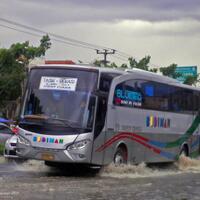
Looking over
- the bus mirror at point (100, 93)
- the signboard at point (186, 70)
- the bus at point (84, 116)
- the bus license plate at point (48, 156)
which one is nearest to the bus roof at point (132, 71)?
the bus at point (84, 116)

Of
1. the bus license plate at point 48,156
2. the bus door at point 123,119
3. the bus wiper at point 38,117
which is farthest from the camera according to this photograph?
the bus door at point 123,119

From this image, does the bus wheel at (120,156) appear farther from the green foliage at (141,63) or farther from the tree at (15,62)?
the green foliage at (141,63)

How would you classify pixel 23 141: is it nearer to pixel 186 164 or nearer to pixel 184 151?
pixel 186 164

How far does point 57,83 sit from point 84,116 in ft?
4.16

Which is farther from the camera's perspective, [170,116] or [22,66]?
[22,66]

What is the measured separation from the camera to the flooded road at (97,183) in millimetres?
12087

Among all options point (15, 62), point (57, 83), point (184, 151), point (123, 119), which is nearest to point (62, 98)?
point (57, 83)

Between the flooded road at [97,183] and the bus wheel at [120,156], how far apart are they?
0.20 meters

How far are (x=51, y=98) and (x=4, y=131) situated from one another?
28.1ft

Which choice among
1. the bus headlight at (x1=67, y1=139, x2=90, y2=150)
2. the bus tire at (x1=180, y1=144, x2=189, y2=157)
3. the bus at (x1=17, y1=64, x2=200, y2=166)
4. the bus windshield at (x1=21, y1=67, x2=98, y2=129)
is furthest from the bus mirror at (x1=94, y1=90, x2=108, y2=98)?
A: the bus tire at (x1=180, y1=144, x2=189, y2=157)

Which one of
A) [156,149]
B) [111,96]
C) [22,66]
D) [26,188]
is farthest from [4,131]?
[22,66]

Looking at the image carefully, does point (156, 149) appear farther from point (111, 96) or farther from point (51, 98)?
point (51, 98)

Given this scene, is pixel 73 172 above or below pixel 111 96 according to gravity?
below

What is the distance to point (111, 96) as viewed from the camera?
16625mm
